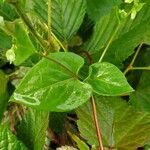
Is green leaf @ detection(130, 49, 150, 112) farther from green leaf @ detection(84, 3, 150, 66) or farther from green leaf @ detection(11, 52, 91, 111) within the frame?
green leaf @ detection(11, 52, 91, 111)

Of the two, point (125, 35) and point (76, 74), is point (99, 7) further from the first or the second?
point (76, 74)

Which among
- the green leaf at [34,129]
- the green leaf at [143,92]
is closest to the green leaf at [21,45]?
the green leaf at [34,129]

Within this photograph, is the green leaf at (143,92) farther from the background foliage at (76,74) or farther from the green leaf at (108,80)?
the green leaf at (108,80)

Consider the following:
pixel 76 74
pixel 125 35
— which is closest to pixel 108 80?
pixel 76 74

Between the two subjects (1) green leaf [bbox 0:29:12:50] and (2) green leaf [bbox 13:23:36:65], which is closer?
(2) green leaf [bbox 13:23:36:65]

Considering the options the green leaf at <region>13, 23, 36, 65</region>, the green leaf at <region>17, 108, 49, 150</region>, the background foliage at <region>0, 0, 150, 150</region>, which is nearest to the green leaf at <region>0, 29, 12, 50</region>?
the background foliage at <region>0, 0, 150, 150</region>

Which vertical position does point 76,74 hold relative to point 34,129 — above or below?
above
